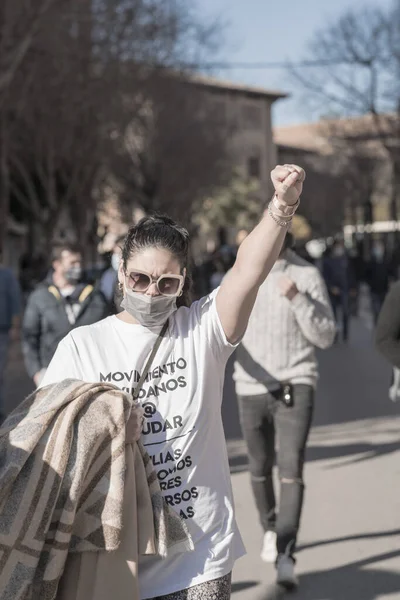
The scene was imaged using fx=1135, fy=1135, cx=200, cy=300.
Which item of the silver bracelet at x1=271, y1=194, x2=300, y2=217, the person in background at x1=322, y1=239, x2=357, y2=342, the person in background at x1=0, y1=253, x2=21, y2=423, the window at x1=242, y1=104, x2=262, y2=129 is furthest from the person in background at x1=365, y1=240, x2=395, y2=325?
the window at x1=242, y1=104, x2=262, y2=129

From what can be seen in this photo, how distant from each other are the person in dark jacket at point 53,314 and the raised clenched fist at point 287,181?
481 cm

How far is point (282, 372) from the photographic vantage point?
5.87 metres

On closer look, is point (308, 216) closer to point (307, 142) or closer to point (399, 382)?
point (307, 142)

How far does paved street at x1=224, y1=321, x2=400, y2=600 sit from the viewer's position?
5.73 meters

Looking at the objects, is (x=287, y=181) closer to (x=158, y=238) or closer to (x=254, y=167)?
(x=158, y=238)

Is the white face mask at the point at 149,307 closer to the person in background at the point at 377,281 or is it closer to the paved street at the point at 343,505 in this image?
the paved street at the point at 343,505

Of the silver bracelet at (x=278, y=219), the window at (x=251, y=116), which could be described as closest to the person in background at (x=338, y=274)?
the silver bracelet at (x=278, y=219)

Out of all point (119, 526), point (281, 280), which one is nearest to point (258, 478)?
point (281, 280)

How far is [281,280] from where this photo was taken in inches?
232

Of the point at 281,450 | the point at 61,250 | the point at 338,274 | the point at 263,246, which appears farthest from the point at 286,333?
the point at 338,274

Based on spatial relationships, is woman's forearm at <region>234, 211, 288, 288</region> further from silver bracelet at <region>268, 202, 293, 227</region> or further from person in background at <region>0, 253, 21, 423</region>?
person in background at <region>0, 253, 21, 423</region>

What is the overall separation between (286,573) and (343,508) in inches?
72.7

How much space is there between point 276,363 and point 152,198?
4712cm

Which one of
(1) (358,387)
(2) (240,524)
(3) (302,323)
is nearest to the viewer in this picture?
(3) (302,323)
